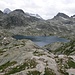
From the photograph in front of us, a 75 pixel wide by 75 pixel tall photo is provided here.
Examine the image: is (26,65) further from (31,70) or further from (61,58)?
(61,58)

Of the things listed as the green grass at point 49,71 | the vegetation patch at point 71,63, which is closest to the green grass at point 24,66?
the green grass at point 49,71

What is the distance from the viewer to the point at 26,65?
1966 inches

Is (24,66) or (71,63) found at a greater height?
(71,63)

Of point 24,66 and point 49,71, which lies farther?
point 24,66

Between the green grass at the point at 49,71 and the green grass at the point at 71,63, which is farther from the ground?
the green grass at the point at 71,63

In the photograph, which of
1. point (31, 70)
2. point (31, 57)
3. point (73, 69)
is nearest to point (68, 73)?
point (73, 69)

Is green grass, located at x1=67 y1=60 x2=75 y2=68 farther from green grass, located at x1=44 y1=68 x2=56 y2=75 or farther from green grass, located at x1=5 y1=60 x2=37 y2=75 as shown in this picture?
green grass, located at x1=5 y1=60 x2=37 y2=75

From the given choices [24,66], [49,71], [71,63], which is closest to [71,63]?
[71,63]

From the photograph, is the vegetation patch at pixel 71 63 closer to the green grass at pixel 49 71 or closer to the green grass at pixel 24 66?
the green grass at pixel 49 71

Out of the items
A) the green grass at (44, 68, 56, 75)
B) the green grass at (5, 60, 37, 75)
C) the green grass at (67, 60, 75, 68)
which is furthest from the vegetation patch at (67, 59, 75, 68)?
the green grass at (5, 60, 37, 75)

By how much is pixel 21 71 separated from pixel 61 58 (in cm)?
Answer: 1666

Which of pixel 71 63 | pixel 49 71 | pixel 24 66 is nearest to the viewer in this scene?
pixel 49 71

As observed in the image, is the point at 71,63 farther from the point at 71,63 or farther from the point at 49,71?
the point at 49,71

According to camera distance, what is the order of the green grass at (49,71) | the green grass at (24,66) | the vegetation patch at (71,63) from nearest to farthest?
the green grass at (49,71)
the green grass at (24,66)
the vegetation patch at (71,63)
